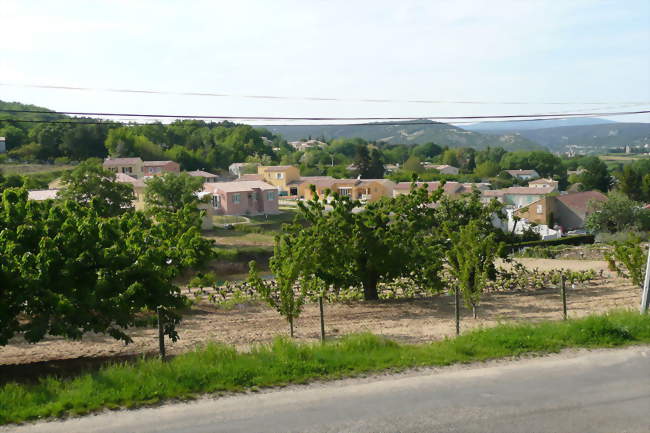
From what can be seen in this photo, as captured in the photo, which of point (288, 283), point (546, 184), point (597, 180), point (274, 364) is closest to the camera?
point (274, 364)

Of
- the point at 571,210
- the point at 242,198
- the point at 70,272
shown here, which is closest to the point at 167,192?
the point at 242,198

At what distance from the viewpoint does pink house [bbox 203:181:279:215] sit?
215ft

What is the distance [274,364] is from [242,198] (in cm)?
5627

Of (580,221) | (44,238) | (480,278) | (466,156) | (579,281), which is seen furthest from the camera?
(466,156)

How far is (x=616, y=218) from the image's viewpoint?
2274 inches

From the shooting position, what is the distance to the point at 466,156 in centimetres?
19338

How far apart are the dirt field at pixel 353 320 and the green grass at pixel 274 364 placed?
2.90 meters

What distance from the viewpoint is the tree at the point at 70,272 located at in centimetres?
1120

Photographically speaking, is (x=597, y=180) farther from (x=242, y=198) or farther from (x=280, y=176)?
(x=242, y=198)

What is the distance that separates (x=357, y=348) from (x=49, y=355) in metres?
6.60

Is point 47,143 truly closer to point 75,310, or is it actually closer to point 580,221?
point 580,221

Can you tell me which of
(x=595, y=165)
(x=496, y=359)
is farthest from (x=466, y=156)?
(x=496, y=359)

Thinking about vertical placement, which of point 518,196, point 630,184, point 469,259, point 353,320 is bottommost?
point 518,196

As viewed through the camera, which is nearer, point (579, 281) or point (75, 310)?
point (75, 310)
